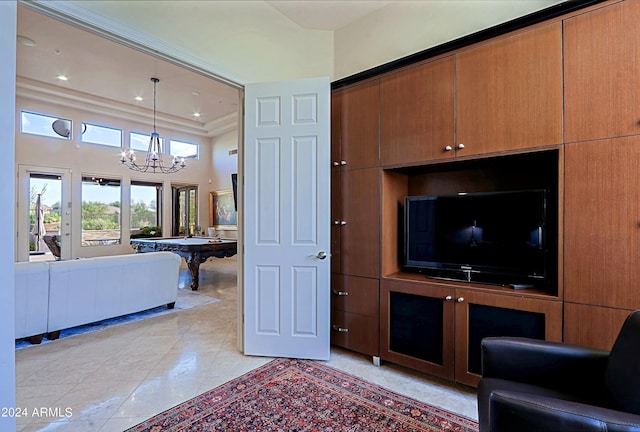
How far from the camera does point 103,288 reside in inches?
135

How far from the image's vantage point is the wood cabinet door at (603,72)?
1.61 meters

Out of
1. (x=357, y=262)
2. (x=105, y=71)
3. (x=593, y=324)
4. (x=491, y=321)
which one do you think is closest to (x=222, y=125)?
(x=105, y=71)

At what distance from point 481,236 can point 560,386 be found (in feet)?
3.46

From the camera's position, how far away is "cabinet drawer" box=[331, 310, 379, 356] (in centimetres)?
255

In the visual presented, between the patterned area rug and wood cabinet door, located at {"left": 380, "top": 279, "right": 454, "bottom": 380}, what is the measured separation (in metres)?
0.32

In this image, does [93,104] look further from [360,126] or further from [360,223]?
[360,223]

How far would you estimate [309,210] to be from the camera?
2.65 meters

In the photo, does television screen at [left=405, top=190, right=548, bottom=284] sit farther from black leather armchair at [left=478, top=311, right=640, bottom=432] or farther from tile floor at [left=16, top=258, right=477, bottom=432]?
tile floor at [left=16, top=258, right=477, bottom=432]

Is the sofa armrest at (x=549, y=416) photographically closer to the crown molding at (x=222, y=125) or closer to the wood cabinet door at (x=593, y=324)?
the wood cabinet door at (x=593, y=324)

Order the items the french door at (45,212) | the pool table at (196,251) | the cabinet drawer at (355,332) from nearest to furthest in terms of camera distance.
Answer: the cabinet drawer at (355,332) → the pool table at (196,251) → the french door at (45,212)

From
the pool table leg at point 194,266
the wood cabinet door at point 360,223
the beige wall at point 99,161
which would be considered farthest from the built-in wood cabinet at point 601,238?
the beige wall at point 99,161

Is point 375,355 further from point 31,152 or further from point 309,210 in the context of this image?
point 31,152

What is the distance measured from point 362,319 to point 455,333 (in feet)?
2.49

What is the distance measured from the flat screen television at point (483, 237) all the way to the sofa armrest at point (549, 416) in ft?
3.74
